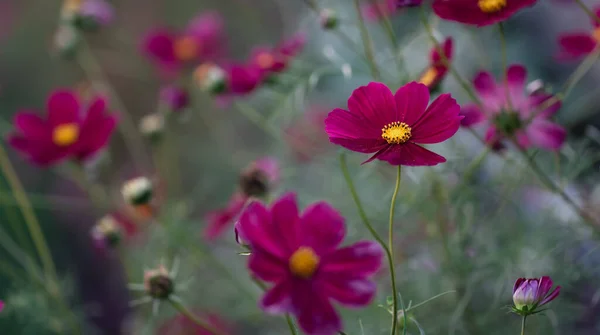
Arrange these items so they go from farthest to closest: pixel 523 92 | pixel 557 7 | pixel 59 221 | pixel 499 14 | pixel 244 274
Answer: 1. pixel 59 221
2. pixel 557 7
3. pixel 244 274
4. pixel 523 92
5. pixel 499 14

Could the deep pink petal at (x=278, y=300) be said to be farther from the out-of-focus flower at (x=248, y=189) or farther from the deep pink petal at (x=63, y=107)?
the deep pink petal at (x=63, y=107)

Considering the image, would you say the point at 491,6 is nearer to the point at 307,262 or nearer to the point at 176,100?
the point at 307,262

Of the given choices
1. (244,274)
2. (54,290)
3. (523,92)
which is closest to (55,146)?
(54,290)

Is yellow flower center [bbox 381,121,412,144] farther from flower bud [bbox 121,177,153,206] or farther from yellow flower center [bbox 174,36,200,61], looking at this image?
yellow flower center [bbox 174,36,200,61]

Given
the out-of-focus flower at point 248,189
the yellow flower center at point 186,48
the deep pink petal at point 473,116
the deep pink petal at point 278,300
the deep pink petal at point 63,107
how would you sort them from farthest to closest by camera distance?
the yellow flower center at point 186,48
the deep pink petal at point 63,107
the out-of-focus flower at point 248,189
the deep pink petal at point 473,116
the deep pink petal at point 278,300

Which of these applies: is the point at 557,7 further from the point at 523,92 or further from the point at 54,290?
the point at 54,290

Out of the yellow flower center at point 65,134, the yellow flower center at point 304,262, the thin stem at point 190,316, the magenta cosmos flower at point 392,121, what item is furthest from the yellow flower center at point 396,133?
the yellow flower center at point 65,134

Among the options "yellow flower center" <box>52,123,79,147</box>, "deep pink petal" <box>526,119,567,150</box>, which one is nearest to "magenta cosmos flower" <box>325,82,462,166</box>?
"deep pink petal" <box>526,119,567,150</box>
